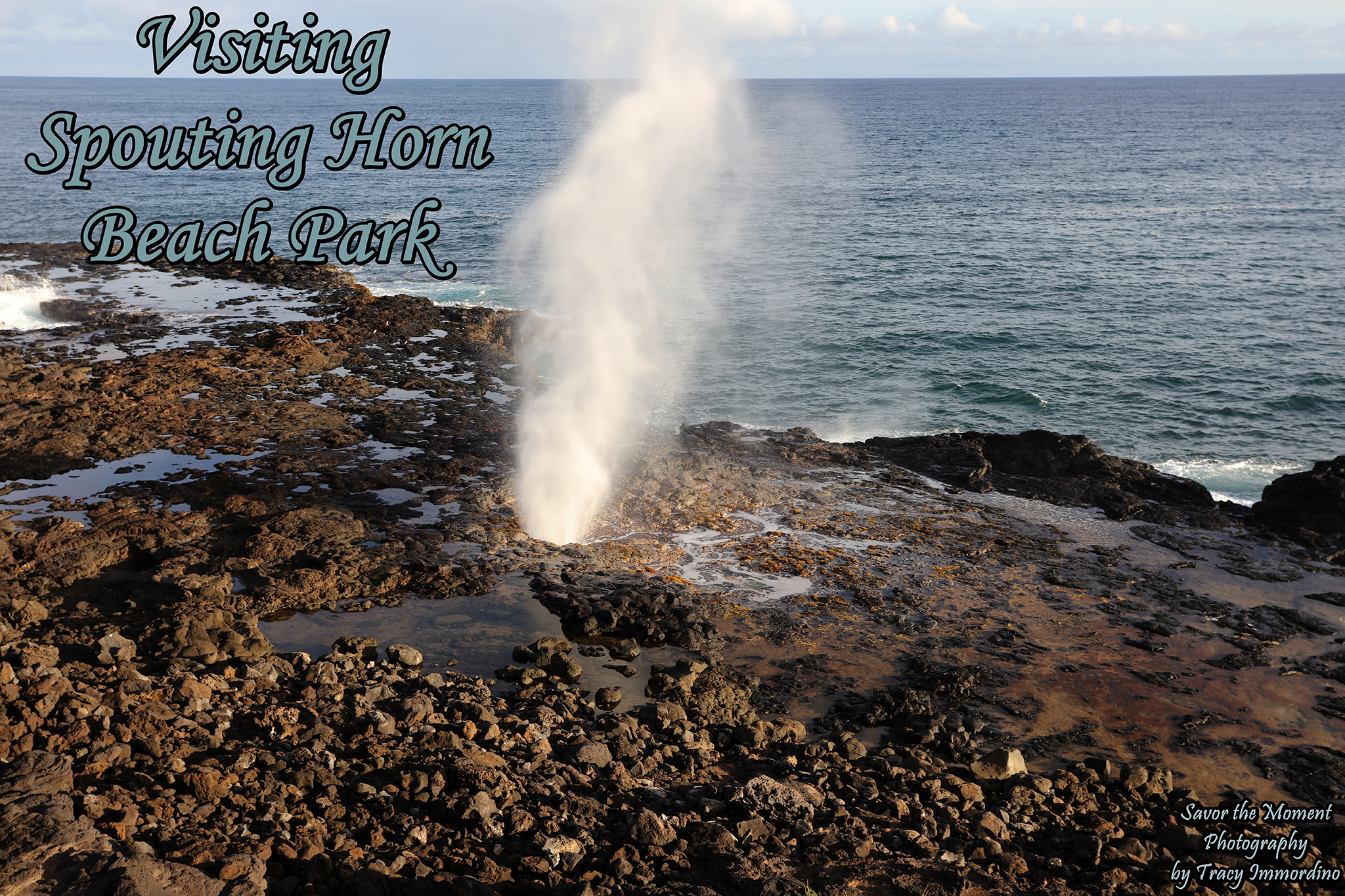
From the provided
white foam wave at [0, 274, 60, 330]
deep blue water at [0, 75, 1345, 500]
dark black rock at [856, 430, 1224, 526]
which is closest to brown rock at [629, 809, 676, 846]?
dark black rock at [856, 430, 1224, 526]

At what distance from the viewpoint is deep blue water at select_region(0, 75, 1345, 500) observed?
111 feet

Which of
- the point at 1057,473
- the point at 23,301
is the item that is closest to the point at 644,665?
the point at 1057,473

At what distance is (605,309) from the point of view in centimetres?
3738

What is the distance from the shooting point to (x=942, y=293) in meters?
50.1

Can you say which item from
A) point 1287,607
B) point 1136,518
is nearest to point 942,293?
point 1136,518

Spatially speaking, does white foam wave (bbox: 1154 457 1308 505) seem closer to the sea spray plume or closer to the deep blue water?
the deep blue water

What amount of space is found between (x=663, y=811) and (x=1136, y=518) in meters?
17.8

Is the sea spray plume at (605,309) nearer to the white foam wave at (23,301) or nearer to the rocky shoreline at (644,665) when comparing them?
the rocky shoreline at (644,665)

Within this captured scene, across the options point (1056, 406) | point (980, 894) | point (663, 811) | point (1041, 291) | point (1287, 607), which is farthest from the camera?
point (1041, 291)

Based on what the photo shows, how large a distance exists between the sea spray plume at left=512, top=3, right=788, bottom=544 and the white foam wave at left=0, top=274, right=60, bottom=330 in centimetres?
2212

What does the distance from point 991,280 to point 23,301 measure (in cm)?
5201

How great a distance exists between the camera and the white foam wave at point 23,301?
119 feet

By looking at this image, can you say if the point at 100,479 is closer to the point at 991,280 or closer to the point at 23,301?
the point at 23,301

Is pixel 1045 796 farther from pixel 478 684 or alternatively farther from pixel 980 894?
pixel 478 684
